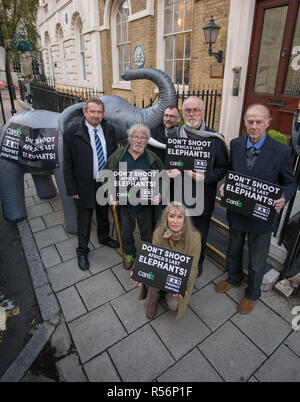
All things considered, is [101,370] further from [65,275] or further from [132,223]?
[132,223]

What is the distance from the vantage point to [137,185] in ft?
9.27

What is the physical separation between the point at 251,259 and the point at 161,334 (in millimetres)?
1143

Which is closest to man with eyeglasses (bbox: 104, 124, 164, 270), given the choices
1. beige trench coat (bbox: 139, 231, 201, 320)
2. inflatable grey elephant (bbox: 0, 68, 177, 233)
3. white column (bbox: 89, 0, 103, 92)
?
inflatable grey elephant (bbox: 0, 68, 177, 233)

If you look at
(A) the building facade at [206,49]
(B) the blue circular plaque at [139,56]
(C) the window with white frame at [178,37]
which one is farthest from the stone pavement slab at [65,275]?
(B) the blue circular plaque at [139,56]

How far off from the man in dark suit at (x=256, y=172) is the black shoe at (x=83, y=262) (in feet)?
5.90

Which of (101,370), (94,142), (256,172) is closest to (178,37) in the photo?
(94,142)

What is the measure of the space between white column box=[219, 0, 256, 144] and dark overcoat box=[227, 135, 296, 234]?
4266mm

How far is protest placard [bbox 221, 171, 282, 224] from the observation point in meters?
2.10

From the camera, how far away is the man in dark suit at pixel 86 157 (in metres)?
2.86

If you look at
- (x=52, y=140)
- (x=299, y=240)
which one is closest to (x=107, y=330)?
(x=299, y=240)

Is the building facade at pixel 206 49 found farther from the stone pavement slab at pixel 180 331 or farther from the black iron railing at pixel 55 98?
the stone pavement slab at pixel 180 331

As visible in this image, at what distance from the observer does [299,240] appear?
8.89 ft

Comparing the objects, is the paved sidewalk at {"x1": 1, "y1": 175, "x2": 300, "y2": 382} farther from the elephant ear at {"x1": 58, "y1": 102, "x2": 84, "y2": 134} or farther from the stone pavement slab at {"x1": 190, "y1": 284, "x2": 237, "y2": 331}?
the elephant ear at {"x1": 58, "y1": 102, "x2": 84, "y2": 134}

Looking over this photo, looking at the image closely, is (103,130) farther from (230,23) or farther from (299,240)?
(230,23)
